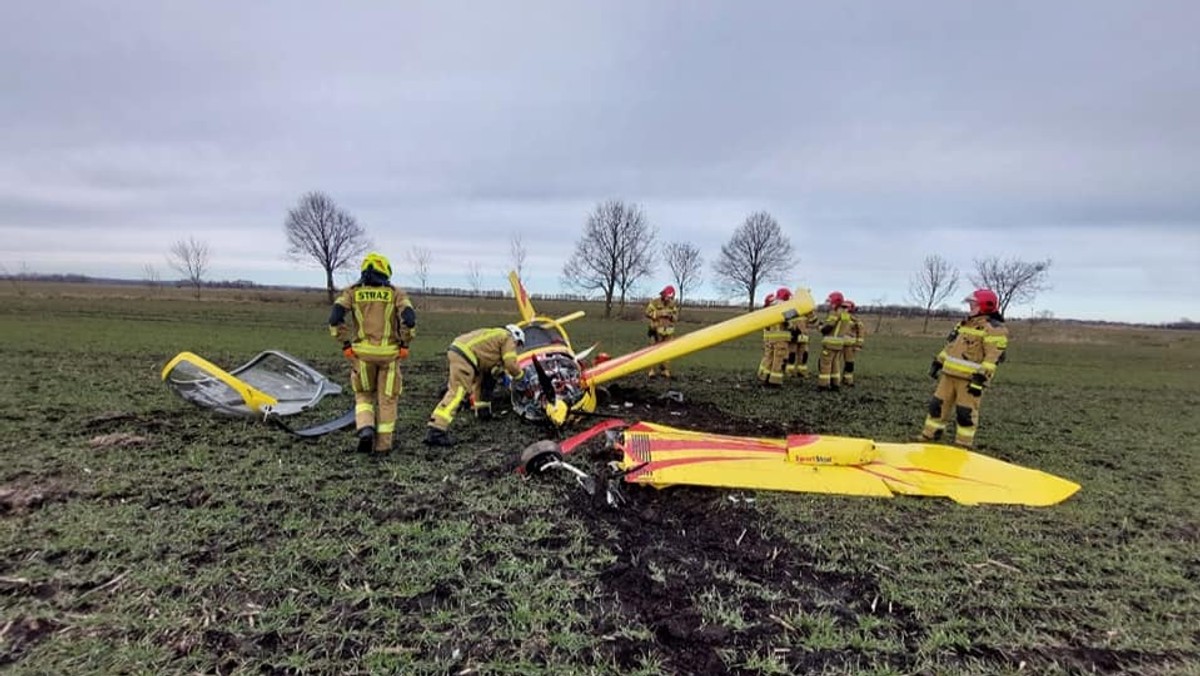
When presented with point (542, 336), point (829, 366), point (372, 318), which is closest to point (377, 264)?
point (372, 318)

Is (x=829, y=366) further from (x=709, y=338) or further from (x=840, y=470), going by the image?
(x=840, y=470)

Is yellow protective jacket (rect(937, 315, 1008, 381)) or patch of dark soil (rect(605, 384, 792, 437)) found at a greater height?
yellow protective jacket (rect(937, 315, 1008, 381))

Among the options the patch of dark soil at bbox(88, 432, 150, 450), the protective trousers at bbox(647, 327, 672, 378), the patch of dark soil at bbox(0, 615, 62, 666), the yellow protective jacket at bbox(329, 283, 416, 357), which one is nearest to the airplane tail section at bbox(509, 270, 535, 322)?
the protective trousers at bbox(647, 327, 672, 378)

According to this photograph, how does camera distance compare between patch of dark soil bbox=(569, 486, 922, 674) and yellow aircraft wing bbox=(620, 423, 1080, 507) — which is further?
yellow aircraft wing bbox=(620, 423, 1080, 507)

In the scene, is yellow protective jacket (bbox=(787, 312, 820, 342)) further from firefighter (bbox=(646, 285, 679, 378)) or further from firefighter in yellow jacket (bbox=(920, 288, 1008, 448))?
firefighter in yellow jacket (bbox=(920, 288, 1008, 448))

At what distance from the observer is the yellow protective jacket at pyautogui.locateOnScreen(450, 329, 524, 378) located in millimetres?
7316

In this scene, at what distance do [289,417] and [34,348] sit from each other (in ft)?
37.0

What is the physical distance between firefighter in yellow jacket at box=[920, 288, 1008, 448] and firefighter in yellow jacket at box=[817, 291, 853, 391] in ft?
15.4

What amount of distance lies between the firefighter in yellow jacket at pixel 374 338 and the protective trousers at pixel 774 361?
874cm

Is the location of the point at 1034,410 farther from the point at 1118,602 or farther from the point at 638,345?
the point at 638,345

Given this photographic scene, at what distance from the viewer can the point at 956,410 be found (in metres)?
7.45

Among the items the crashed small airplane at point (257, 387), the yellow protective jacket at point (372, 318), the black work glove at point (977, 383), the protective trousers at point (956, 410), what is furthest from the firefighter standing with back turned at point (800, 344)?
the crashed small airplane at point (257, 387)

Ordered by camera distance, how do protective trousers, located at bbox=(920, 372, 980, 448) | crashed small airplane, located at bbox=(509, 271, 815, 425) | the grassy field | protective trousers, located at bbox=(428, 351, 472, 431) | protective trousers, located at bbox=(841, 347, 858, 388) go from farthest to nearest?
protective trousers, located at bbox=(841, 347, 858, 388)
crashed small airplane, located at bbox=(509, 271, 815, 425)
protective trousers, located at bbox=(920, 372, 980, 448)
protective trousers, located at bbox=(428, 351, 472, 431)
the grassy field

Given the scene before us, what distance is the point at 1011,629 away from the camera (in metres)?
3.15
